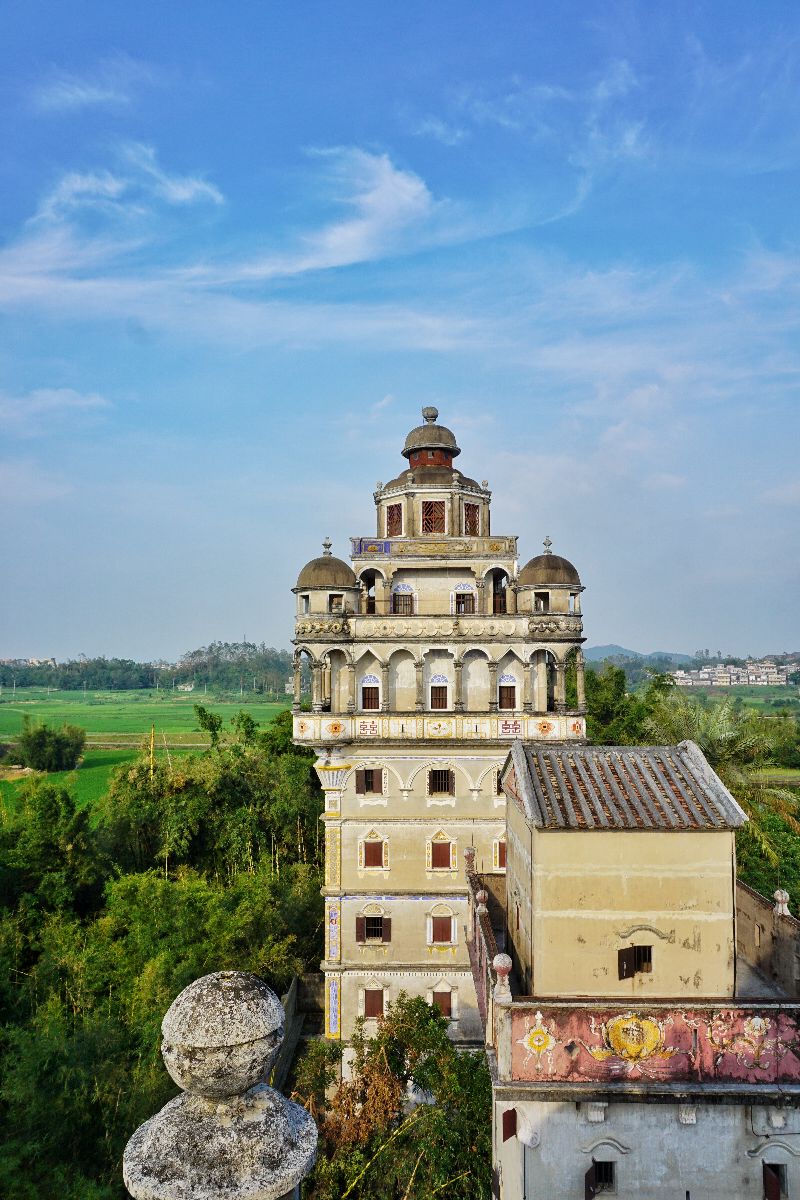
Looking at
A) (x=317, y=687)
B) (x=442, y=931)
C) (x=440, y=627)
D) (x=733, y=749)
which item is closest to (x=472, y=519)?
(x=440, y=627)

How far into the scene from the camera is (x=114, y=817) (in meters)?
37.4

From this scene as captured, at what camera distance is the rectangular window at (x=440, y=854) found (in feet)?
83.4

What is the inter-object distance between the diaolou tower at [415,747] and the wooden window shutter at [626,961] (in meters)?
12.3

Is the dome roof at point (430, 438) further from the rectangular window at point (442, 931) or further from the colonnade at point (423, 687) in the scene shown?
the rectangular window at point (442, 931)

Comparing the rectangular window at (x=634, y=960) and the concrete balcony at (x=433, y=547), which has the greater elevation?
the concrete balcony at (x=433, y=547)

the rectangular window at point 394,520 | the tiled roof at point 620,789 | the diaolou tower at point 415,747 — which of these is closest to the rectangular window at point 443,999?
the diaolou tower at point 415,747

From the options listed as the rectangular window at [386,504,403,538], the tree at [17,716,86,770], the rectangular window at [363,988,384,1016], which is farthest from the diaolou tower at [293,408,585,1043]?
the tree at [17,716,86,770]

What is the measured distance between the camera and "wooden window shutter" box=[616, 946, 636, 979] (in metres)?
12.5

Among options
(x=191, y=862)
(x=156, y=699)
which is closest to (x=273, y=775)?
(x=191, y=862)

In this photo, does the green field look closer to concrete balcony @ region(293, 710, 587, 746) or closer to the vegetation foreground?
the vegetation foreground

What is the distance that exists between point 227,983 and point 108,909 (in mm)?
30523

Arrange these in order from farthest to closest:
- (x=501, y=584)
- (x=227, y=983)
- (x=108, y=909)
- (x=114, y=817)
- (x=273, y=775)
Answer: (x=273, y=775) < (x=114, y=817) < (x=108, y=909) < (x=501, y=584) < (x=227, y=983)

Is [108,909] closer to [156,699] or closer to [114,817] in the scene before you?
[114,817]

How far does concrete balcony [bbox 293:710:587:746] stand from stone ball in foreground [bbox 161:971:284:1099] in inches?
875
